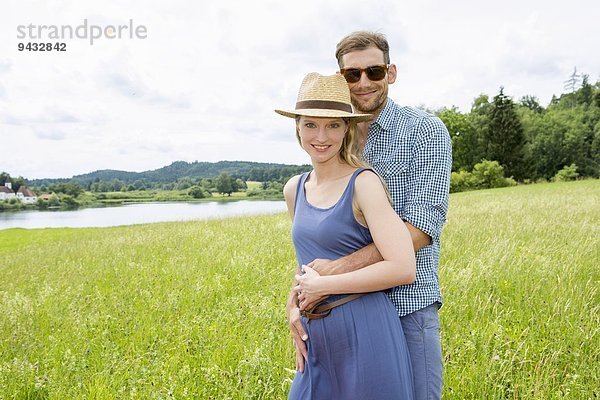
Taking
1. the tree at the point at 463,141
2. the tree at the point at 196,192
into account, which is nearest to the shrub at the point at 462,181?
the tree at the point at 463,141

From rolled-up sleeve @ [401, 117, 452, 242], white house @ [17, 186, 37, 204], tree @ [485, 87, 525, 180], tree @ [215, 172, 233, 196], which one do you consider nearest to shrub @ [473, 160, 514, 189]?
tree @ [485, 87, 525, 180]

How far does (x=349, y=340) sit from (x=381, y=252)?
1.46ft

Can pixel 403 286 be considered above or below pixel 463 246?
above

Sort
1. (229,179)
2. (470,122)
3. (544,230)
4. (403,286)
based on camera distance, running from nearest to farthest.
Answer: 1. (403,286)
2. (544,230)
3. (229,179)
4. (470,122)

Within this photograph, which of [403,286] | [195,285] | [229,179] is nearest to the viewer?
[403,286]

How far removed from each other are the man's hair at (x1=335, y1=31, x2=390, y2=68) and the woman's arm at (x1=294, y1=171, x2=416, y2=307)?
0.87 meters

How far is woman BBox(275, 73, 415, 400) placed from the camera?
2225 mm

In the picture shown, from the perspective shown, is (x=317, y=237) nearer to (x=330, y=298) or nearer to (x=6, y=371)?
(x=330, y=298)

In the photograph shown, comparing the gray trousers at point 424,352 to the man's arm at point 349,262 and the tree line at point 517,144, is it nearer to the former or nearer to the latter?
the man's arm at point 349,262

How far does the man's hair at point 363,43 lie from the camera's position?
8.91 ft

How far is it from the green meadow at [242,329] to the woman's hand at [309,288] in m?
1.09

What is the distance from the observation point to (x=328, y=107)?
243 centimetres

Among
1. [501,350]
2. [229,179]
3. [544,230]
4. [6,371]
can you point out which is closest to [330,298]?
[501,350]

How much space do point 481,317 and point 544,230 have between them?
6.06m
